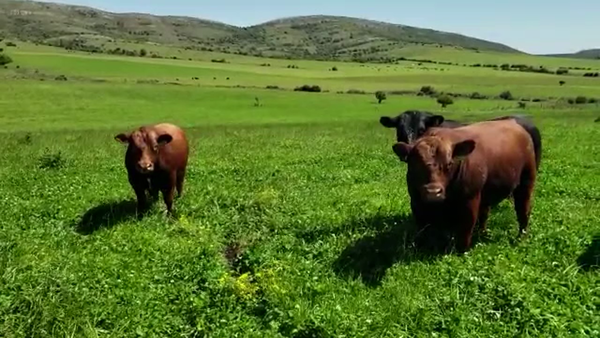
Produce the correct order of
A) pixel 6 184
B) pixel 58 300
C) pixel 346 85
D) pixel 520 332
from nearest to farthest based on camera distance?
pixel 520 332
pixel 58 300
pixel 6 184
pixel 346 85

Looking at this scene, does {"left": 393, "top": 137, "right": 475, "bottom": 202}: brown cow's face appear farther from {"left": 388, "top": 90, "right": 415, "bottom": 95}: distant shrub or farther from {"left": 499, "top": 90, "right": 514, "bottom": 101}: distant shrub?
{"left": 388, "top": 90, "right": 415, "bottom": 95}: distant shrub

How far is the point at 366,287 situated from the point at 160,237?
5.21 metres

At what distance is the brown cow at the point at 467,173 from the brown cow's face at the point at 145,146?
6.60m

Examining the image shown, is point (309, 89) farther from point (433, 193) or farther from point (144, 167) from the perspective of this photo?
point (433, 193)

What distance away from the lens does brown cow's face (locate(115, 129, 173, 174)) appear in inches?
609

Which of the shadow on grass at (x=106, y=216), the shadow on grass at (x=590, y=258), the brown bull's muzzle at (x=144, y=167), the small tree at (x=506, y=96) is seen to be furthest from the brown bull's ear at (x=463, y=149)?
the small tree at (x=506, y=96)

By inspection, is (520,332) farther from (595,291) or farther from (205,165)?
(205,165)

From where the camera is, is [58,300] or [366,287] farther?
[366,287]

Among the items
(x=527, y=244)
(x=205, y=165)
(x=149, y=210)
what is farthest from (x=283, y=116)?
(x=527, y=244)

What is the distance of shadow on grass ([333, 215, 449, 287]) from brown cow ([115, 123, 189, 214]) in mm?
5700

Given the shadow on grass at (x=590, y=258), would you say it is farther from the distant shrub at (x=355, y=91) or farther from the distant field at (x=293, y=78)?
the distant shrub at (x=355, y=91)

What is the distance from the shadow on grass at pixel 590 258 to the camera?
10786 mm

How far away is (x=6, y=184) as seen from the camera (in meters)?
20.6

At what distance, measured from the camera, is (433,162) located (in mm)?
10953
